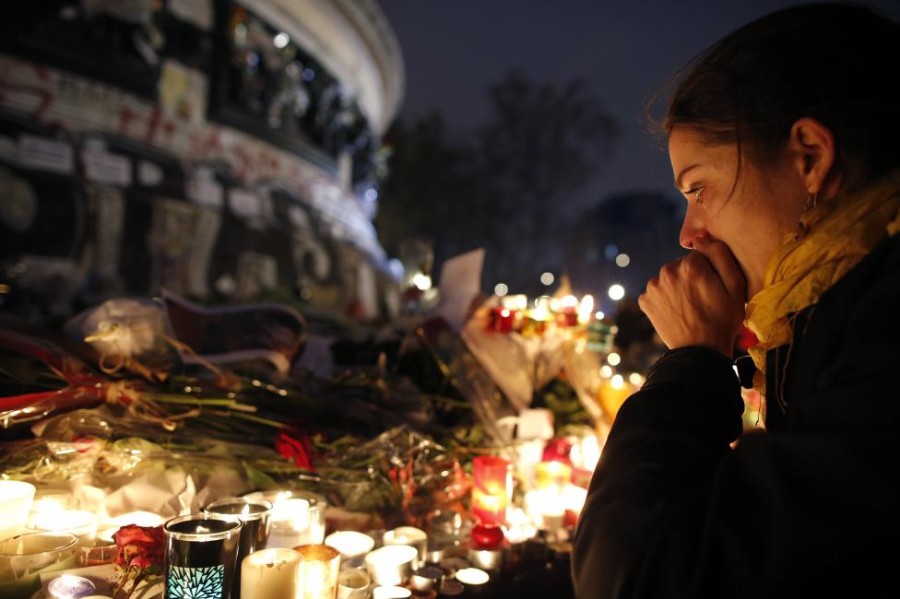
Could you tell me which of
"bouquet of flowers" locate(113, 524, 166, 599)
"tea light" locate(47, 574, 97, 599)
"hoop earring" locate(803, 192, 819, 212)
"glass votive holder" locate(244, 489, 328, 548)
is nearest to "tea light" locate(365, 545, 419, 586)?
"glass votive holder" locate(244, 489, 328, 548)

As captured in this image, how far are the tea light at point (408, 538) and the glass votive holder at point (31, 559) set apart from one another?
2.91 feet

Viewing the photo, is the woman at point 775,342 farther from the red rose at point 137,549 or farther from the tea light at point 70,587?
the tea light at point 70,587

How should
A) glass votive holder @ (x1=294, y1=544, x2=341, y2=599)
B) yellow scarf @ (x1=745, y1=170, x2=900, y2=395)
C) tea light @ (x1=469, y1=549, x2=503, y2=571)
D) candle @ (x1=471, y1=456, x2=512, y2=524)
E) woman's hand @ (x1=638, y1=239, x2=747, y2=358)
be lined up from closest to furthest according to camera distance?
yellow scarf @ (x1=745, y1=170, x2=900, y2=395), woman's hand @ (x1=638, y1=239, x2=747, y2=358), glass votive holder @ (x1=294, y1=544, x2=341, y2=599), tea light @ (x1=469, y1=549, x2=503, y2=571), candle @ (x1=471, y1=456, x2=512, y2=524)

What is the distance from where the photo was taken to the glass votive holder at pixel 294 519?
5.61 feet

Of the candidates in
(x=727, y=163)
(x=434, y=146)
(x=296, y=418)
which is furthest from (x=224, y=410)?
(x=434, y=146)

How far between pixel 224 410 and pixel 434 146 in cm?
2757

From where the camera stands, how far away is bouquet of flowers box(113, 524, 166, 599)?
144cm

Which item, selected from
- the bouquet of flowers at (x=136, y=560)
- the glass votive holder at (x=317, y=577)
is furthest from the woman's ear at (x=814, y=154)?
the bouquet of flowers at (x=136, y=560)

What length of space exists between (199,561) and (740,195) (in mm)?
1360

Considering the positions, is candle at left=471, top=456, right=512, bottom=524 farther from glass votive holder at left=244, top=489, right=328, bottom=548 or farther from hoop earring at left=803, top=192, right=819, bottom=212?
hoop earring at left=803, top=192, right=819, bottom=212

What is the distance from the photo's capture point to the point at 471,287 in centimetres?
318

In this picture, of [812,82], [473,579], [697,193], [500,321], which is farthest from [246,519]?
[500,321]

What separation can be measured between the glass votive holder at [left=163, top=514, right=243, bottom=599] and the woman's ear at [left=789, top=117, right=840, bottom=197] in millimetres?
1383

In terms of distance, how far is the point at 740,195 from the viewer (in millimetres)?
1146
